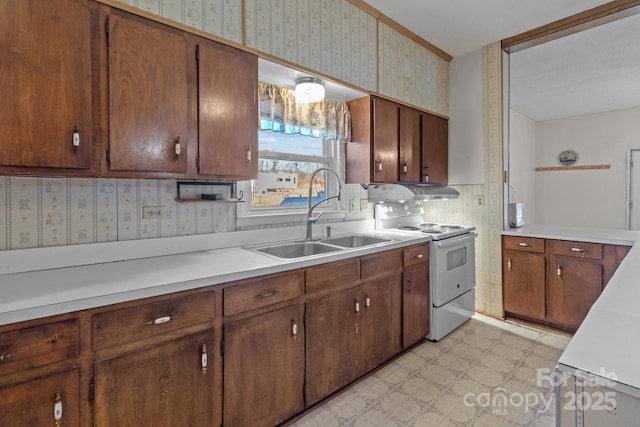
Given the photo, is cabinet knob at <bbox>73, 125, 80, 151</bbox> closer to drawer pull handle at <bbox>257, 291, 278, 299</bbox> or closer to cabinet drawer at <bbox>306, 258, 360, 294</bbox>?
drawer pull handle at <bbox>257, 291, 278, 299</bbox>

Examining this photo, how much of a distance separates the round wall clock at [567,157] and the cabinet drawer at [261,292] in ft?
21.5

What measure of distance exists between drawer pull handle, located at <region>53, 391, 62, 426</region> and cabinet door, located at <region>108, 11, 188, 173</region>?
0.90 m

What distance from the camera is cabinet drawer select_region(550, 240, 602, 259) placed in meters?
2.68

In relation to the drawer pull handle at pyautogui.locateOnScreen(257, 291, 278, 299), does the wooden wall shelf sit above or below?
above

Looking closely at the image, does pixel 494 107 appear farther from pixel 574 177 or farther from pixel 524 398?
pixel 574 177

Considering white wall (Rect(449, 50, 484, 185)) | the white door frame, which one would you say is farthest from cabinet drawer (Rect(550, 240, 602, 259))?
the white door frame

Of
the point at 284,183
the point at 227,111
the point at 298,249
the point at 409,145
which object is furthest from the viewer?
the point at 409,145

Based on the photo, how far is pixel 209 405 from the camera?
1.43 meters

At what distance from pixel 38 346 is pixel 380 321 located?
6.08ft

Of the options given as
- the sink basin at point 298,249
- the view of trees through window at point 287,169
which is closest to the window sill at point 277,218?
the view of trees through window at point 287,169

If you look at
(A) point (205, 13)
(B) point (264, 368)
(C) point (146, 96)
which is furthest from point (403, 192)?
(C) point (146, 96)

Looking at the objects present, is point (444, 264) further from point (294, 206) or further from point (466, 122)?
point (466, 122)

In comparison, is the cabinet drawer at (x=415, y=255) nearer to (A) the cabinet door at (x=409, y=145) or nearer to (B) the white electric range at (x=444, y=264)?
(B) the white electric range at (x=444, y=264)

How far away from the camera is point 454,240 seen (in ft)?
9.47
